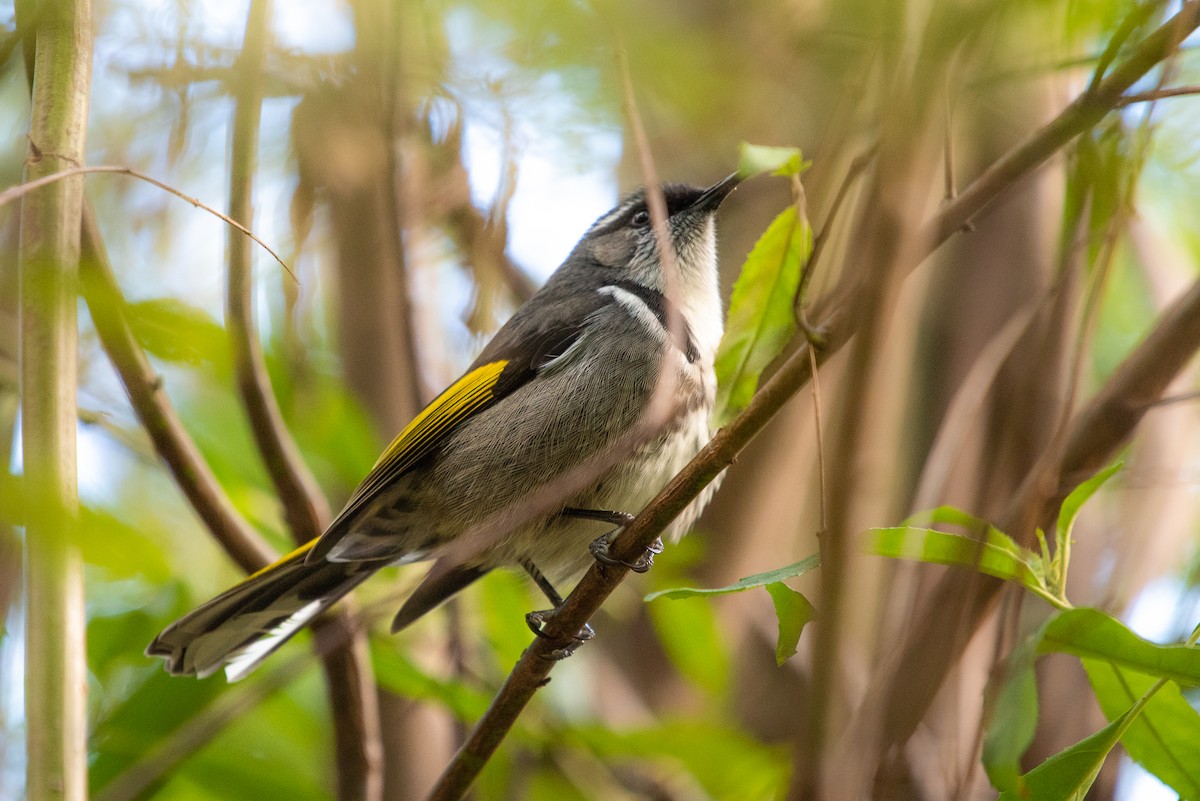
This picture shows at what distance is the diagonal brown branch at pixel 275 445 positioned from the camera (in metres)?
2.39

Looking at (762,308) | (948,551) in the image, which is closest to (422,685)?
(762,308)

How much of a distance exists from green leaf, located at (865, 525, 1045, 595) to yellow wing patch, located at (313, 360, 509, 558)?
170 centimetres

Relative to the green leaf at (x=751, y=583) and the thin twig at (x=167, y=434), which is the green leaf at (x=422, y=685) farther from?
the green leaf at (x=751, y=583)

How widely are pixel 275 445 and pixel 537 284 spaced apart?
2.09 m

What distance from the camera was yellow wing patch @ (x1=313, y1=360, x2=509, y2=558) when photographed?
3004 mm

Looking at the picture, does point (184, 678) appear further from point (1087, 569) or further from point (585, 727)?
point (1087, 569)

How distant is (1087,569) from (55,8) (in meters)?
3.45

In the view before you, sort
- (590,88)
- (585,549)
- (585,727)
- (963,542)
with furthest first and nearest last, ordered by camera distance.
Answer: (585,549) < (585,727) < (590,88) < (963,542)

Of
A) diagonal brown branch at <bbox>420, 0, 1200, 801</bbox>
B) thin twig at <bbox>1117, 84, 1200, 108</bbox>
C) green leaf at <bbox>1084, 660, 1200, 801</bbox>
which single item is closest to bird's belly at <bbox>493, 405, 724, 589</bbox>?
diagonal brown branch at <bbox>420, 0, 1200, 801</bbox>

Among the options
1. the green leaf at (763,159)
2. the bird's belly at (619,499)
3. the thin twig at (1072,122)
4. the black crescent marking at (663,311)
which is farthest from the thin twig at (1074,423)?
the black crescent marking at (663,311)

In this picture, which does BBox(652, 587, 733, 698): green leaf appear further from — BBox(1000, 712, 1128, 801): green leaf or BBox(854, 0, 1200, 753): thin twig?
BBox(1000, 712, 1128, 801): green leaf

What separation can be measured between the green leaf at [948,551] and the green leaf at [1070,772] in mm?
243

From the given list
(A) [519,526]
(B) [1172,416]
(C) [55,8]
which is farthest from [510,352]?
(B) [1172,416]

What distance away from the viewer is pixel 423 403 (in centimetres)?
386
